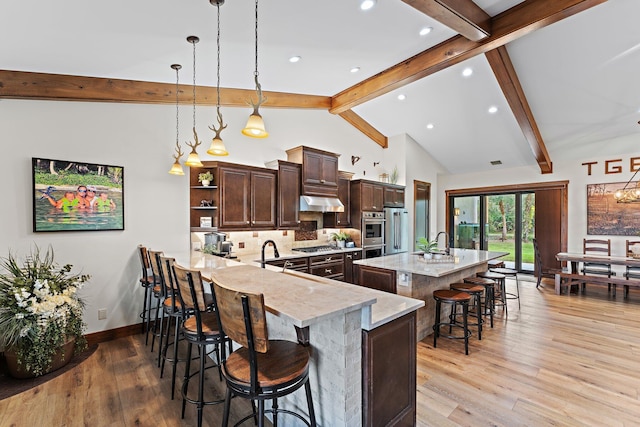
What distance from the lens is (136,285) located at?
376cm

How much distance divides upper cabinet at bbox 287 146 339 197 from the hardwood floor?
291 cm

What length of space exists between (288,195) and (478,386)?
137 inches

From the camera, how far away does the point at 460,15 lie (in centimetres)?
305

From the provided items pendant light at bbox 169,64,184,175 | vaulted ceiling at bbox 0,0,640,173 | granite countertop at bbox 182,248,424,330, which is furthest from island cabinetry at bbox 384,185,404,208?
granite countertop at bbox 182,248,424,330

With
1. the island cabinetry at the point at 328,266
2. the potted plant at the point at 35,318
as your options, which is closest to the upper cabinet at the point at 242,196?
the island cabinetry at the point at 328,266

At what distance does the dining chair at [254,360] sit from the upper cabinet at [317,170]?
365 centimetres

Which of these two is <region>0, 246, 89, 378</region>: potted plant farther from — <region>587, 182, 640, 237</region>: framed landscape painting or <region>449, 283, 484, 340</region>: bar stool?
<region>587, 182, 640, 237</region>: framed landscape painting

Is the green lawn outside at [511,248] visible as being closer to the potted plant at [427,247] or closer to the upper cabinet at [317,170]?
the potted plant at [427,247]

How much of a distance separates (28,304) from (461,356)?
163 inches

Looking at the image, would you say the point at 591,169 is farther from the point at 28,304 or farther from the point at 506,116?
the point at 28,304

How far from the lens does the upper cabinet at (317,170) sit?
5.02 m

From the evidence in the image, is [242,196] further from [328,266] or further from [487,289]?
[487,289]

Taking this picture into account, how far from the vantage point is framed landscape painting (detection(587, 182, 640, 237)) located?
5793 mm

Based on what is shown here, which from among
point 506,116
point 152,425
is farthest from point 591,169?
point 152,425
